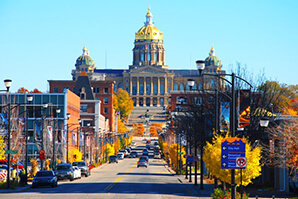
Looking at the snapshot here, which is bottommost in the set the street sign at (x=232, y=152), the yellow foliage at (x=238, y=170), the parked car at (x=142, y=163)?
the parked car at (x=142, y=163)

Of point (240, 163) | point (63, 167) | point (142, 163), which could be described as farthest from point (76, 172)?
point (142, 163)

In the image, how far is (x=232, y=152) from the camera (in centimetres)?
2858

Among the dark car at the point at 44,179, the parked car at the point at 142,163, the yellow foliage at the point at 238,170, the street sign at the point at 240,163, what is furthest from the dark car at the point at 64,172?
the parked car at the point at 142,163

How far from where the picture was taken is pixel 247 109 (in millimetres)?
32625

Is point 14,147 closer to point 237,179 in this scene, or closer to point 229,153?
point 237,179

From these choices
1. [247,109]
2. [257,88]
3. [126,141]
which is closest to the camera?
[247,109]

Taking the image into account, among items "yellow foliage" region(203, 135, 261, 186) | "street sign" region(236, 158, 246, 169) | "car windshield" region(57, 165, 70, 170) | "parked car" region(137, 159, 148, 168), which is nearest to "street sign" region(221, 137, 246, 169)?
"street sign" region(236, 158, 246, 169)

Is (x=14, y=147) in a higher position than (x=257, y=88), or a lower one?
lower

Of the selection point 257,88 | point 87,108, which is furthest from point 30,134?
point 257,88

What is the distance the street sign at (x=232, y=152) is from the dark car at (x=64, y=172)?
2930 cm

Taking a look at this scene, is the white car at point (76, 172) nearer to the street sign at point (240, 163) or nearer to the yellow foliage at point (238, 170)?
the yellow foliage at point (238, 170)

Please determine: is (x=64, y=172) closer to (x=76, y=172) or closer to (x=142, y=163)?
(x=76, y=172)

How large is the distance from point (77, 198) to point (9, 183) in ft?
33.2

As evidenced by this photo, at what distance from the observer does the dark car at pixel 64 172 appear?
55.7 m
